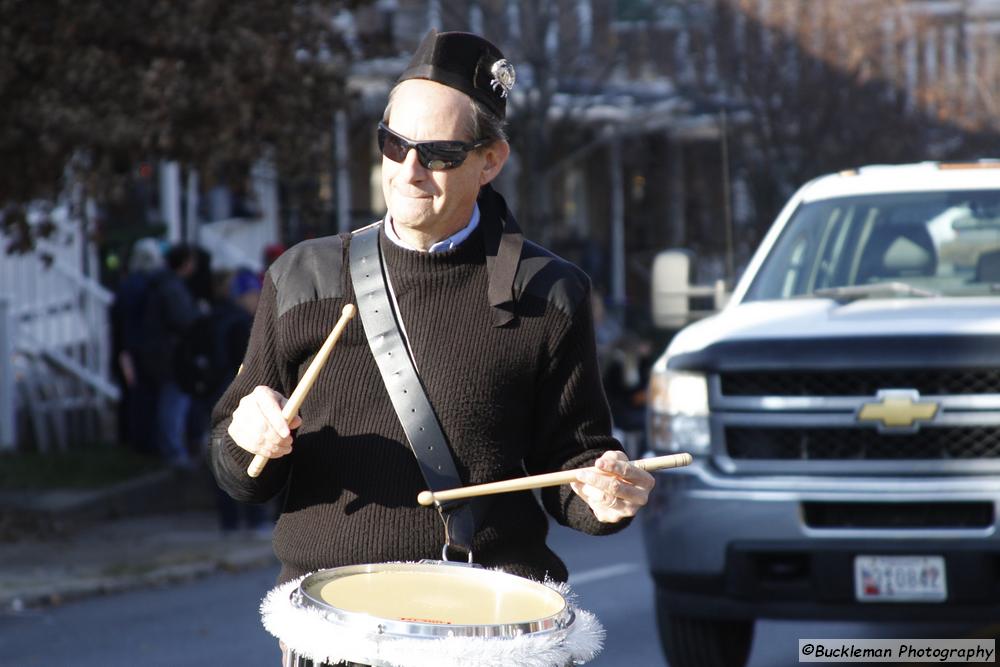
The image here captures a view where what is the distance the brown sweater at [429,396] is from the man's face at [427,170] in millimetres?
80

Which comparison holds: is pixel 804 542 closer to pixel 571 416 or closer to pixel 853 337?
pixel 853 337

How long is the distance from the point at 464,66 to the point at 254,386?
2.36 ft

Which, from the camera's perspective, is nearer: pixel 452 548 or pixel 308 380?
pixel 308 380

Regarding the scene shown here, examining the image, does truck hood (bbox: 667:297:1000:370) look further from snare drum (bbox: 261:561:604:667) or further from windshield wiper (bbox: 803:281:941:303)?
snare drum (bbox: 261:561:604:667)

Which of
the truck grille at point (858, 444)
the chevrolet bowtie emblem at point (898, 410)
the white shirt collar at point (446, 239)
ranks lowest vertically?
the truck grille at point (858, 444)

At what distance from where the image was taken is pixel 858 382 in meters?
6.36

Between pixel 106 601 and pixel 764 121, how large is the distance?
45.5ft

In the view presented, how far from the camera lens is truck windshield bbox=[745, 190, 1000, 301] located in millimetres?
7145

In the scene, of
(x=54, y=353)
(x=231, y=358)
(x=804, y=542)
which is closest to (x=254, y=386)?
(x=804, y=542)

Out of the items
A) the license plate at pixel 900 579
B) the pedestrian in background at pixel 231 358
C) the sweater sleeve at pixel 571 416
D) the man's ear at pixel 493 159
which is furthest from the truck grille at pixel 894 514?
the pedestrian in background at pixel 231 358

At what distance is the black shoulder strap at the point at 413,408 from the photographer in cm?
305

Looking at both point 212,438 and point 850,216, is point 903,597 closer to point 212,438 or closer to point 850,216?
point 850,216

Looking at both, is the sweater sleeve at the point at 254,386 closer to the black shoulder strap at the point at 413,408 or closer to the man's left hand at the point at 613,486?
the black shoulder strap at the point at 413,408

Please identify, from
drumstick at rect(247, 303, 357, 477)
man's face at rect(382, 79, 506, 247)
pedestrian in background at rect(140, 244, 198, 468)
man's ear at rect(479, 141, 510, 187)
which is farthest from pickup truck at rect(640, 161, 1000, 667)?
pedestrian in background at rect(140, 244, 198, 468)
